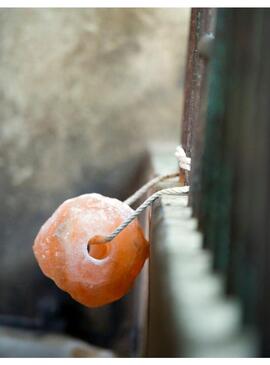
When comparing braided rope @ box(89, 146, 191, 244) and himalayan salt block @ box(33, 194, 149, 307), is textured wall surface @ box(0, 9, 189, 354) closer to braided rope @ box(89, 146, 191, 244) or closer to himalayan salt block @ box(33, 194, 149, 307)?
braided rope @ box(89, 146, 191, 244)

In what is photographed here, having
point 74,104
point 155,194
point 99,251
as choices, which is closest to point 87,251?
point 99,251

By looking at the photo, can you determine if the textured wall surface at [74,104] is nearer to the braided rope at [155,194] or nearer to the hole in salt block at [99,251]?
the braided rope at [155,194]

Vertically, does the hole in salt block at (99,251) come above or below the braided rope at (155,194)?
below

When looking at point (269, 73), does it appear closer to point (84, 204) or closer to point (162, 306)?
point (162, 306)

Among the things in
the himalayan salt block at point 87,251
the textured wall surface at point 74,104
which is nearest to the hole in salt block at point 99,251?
the himalayan salt block at point 87,251

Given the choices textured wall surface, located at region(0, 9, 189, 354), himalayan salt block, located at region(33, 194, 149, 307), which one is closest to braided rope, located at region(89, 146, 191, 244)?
himalayan salt block, located at region(33, 194, 149, 307)
